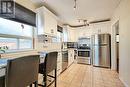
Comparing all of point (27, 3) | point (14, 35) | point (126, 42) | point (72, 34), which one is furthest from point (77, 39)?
point (14, 35)

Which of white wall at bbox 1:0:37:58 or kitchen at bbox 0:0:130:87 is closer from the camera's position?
white wall at bbox 1:0:37:58

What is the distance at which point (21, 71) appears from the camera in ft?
3.92

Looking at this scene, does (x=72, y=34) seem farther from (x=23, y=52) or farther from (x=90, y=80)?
(x=23, y=52)

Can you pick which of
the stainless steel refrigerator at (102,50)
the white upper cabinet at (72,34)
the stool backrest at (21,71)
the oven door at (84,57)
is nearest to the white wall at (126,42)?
the stainless steel refrigerator at (102,50)

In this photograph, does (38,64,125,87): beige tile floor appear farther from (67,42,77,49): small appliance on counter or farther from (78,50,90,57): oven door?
(67,42,77,49): small appliance on counter

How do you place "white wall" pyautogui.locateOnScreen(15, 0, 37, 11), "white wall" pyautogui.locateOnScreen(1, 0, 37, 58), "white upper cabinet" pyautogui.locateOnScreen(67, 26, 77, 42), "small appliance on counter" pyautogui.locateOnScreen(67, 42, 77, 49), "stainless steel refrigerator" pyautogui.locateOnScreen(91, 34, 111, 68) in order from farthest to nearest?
"small appliance on counter" pyautogui.locateOnScreen(67, 42, 77, 49) → "white upper cabinet" pyautogui.locateOnScreen(67, 26, 77, 42) → "stainless steel refrigerator" pyautogui.locateOnScreen(91, 34, 111, 68) → "white wall" pyautogui.locateOnScreen(15, 0, 37, 11) → "white wall" pyautogui.locateOnScreen(1, 0, 37, 58)

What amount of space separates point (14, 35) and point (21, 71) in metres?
1.40

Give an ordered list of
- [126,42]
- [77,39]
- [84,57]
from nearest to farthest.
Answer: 1. [126,42]
2. [84,57]
3. [77,39]

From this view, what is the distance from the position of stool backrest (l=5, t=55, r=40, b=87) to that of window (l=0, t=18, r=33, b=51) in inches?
40.0

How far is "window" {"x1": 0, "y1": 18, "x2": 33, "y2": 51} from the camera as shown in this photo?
6.71 feet

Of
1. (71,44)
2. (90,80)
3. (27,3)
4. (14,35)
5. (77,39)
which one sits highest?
(27,3)

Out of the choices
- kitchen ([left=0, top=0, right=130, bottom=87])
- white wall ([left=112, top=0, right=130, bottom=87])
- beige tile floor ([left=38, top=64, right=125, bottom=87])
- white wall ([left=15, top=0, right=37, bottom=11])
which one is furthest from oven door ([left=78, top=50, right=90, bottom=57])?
white wall ([left=15, top=0, right=37, bottom=11])

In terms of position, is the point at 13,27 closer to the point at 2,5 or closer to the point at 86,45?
the point at 2,5

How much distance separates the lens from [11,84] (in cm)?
105
